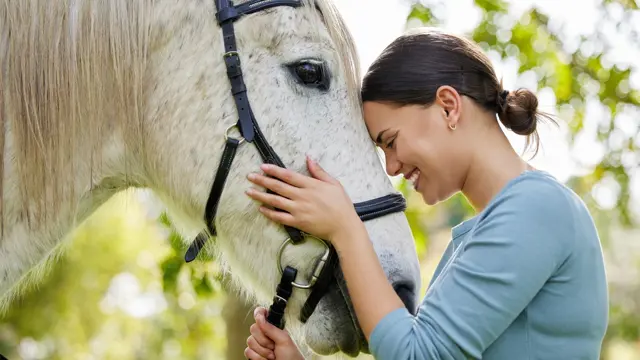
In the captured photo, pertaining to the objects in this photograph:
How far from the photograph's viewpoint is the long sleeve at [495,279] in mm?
1803

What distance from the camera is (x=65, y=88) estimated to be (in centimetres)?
221

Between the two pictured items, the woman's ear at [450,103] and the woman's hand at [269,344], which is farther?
the woman's hand at [269,344]

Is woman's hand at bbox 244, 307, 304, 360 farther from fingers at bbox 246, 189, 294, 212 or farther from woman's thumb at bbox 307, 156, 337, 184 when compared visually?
woman's thumb at bbox 307, 156, 337, 184

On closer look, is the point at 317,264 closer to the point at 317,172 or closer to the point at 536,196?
the point at 317,172

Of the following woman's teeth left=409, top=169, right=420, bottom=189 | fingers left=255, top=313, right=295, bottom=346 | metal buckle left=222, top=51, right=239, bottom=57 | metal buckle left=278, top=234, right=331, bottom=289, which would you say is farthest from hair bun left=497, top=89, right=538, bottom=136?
fingers left=255, top=313, right=295, bottom=346

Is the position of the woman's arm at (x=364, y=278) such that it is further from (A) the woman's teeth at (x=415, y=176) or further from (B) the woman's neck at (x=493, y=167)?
(B) the woman's neck at (x=493, y=167)

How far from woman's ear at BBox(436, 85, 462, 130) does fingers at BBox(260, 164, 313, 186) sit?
0.42 metres

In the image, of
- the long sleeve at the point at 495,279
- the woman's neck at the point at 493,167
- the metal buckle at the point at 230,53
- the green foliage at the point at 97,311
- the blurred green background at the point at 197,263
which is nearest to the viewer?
the long sleeve at the point at 495,279

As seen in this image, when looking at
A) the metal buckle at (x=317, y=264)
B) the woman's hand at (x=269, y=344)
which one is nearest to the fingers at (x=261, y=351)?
the woman's hand at (x=269, y=344)

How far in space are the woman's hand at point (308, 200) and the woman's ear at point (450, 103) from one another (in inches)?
13.9

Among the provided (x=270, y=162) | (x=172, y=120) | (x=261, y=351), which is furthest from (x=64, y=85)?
(x=261, y=351)

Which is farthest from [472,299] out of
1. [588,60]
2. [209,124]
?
[588,60]

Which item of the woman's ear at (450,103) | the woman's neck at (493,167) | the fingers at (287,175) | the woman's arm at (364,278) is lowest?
the woman's arm at (364,278)

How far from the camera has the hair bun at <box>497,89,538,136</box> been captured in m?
2.17
